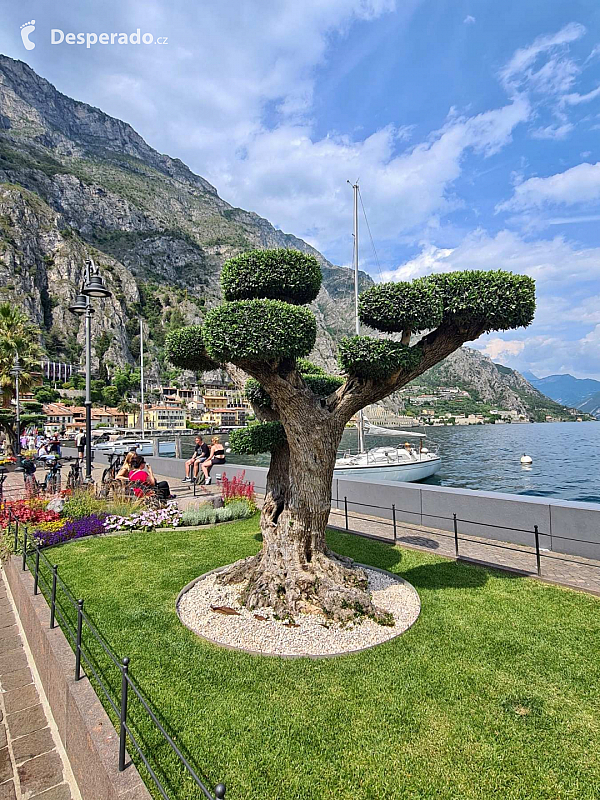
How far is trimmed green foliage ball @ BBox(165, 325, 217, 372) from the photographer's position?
6.21 m

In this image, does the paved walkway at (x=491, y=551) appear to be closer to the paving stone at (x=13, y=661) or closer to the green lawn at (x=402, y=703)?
the green lawn at (x=402, y=703)

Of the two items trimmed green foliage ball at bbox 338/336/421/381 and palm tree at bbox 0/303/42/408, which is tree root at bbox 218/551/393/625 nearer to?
trimmed green foliage ball at bbox 338/336/421/381

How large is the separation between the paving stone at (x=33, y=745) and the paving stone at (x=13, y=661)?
1253mm

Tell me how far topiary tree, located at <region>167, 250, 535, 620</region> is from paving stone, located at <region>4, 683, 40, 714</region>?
2.35 m

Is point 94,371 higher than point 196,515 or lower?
higher

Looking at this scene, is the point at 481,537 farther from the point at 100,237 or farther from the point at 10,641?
the point at 100,237

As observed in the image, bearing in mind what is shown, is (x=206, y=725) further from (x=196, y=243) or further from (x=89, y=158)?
(x=89, y=158)

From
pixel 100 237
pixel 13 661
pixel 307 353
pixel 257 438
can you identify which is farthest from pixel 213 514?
pixel 100 237

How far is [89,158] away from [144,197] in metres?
32.2

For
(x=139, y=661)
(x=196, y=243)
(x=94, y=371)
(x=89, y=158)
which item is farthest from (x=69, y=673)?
(x=89, y=158)

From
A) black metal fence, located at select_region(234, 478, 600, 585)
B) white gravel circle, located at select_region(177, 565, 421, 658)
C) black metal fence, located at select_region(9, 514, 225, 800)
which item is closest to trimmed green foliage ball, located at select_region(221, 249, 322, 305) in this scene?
black metal fence, located at select_region(9, 514, 225, 800)

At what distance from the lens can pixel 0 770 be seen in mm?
3273

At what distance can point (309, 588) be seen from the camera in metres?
5.40

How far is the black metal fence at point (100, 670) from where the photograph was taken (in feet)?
8.02
